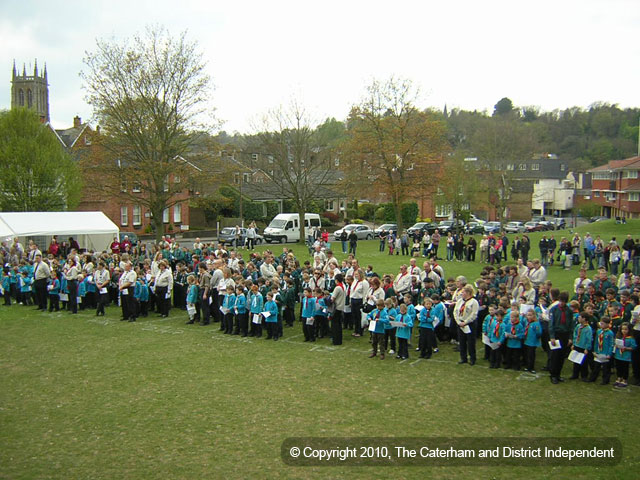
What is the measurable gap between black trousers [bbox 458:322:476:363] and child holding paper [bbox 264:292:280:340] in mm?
4940

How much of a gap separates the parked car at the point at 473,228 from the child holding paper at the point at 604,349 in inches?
1522

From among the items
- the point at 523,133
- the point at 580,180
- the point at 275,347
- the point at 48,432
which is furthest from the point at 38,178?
the point at 580,180

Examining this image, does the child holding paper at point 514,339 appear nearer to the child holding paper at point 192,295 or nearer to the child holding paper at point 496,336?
the child holding paper at point 496,336

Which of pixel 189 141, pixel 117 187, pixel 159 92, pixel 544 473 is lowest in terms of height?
pixel 544 473

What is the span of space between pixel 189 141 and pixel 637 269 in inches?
1044

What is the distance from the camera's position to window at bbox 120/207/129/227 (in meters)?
50.1

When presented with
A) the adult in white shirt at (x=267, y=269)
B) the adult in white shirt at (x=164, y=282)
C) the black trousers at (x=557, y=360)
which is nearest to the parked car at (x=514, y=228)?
the adult in white shirt at (x=267, y=269)

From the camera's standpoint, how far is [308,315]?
13.9 m

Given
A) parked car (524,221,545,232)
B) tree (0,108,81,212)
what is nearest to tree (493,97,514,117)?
parked car (524,221,545,232)

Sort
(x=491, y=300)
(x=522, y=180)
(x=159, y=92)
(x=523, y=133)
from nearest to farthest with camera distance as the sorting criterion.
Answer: (x=491, y=300)
(x=159, y=92)
(x=523, y=133)
(x=522, y=180)

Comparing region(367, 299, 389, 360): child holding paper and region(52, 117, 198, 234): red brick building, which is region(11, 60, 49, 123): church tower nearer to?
region(52, 117, 198, 234): red brick building

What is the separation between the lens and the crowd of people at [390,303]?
10.8 meters

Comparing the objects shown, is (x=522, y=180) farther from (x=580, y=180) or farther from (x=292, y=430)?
(x=292, y=430)

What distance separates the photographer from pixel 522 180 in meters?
70.6
